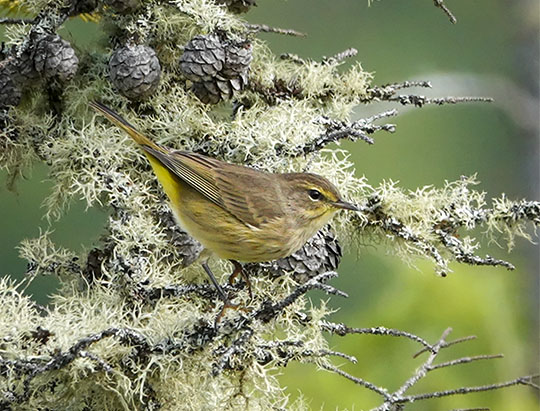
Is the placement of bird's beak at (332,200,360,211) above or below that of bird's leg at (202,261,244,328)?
→ above

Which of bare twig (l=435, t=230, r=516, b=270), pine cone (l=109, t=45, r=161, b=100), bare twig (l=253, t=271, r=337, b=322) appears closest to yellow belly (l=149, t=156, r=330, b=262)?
pine cone (l=109, t=45, r=161, b=100)

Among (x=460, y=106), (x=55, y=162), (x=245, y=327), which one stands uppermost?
(x=460, y=106)

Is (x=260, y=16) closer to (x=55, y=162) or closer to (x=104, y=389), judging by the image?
(x=55, y=162)

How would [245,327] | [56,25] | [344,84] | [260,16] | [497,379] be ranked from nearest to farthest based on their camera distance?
[245,327] < [56,25] < [344,84] < [497,379] < [260,16]

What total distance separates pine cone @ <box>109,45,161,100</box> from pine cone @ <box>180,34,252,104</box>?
0.09 metres

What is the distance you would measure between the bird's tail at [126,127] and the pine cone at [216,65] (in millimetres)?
212

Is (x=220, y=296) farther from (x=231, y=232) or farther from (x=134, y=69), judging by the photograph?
(x=134, y=69)

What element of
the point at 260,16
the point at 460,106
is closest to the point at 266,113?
the point at 260,16

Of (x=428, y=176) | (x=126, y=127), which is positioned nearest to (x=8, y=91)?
A: (x=126, y=127)

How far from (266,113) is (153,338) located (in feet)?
2.71

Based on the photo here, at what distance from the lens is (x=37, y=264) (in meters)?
2.71

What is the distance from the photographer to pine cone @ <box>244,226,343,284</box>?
2.70m

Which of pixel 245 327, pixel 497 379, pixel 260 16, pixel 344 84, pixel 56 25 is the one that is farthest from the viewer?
pixel 260 16

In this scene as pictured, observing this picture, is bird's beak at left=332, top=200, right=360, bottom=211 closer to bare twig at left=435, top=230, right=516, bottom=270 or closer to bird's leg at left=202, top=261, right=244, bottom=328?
bare twig at left=435, top=230, right=516, bottom=270
